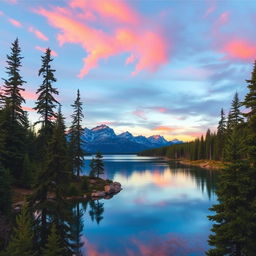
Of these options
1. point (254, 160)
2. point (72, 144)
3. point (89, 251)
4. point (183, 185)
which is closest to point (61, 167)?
point (89, 251)

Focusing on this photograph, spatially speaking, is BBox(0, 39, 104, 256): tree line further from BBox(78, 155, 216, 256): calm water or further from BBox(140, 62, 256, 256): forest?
BBox(140, 62, 256, 256): forest

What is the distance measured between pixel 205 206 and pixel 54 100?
2868 cm

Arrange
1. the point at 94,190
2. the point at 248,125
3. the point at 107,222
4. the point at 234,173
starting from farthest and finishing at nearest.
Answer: the point at 94,190 → the point at 107,222 → the point at 248,125 → the point at 234,173

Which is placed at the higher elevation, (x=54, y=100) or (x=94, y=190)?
(x=54, y=100)

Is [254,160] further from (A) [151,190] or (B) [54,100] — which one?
(A) [151,190]

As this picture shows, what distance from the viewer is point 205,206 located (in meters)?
38.9

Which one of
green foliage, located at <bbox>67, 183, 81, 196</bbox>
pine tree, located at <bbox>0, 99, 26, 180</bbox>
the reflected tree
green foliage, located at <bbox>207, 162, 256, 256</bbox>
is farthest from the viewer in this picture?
green foliage, located at <bbox>67, 183, 81, 196</bbox>

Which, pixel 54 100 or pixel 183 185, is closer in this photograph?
pixel 54 100

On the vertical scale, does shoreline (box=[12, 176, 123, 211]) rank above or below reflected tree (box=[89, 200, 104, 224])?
above

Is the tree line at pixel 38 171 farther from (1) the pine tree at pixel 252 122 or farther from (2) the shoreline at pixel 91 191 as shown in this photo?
(1) the pine tree at pixel 252 122

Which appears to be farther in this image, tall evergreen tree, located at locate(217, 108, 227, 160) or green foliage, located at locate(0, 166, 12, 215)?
tall evergreen tree, located at locate(217, 108, 227, 160)

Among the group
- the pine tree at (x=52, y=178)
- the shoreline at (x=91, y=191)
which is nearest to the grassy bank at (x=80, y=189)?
the shoreline at (x=91, y=191)

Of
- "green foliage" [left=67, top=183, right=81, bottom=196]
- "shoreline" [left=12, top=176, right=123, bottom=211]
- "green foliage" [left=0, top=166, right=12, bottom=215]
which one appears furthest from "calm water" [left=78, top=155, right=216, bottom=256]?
"green foliage" [left=0, top=166, right=12, bottom=215]

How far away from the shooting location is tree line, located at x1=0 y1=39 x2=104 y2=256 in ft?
46.5
